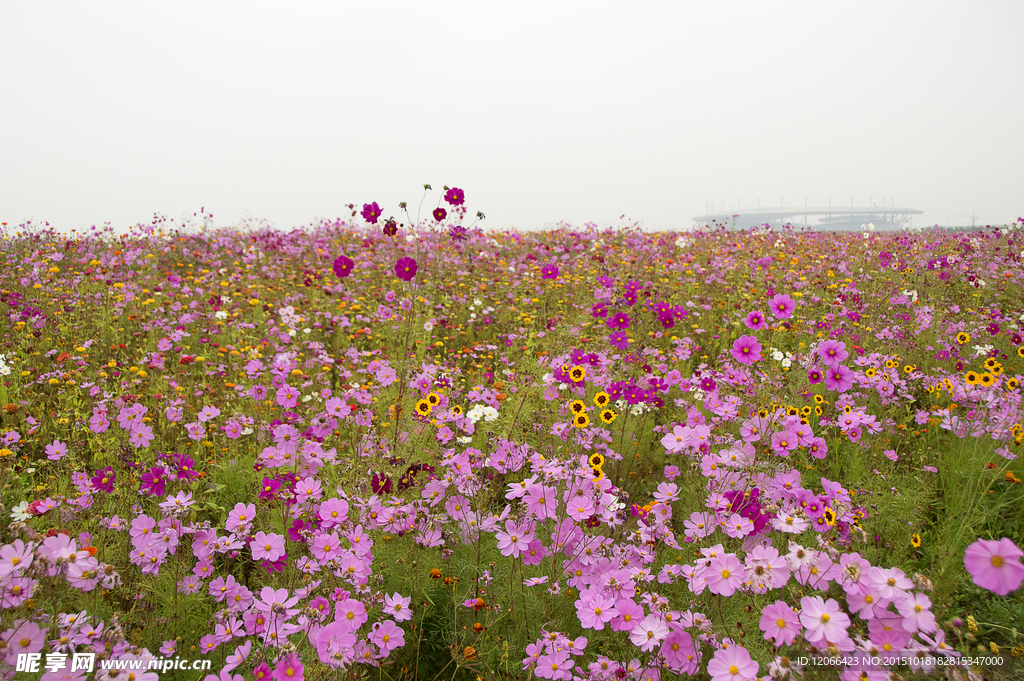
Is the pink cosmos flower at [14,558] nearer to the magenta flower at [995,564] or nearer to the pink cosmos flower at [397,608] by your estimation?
the pink cosmos flower at [397,608]

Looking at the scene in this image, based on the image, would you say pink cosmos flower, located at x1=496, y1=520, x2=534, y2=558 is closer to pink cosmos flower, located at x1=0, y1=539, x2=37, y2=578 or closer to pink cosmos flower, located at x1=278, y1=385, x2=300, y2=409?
pink cosmos flower, located at x1=0, y1=539, x2=37, y2=578

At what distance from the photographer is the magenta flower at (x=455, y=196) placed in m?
2.69

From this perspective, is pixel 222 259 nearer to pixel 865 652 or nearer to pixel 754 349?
pixel 754 349

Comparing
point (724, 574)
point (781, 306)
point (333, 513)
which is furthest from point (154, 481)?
point (781, 306)

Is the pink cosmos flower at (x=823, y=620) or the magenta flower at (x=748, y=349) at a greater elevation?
the magenta flower at (x=748, y=349)

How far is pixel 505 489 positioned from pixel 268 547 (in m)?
1.11

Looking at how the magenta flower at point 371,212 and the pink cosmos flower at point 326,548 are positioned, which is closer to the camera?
the pink cosmos flower at point 326,548

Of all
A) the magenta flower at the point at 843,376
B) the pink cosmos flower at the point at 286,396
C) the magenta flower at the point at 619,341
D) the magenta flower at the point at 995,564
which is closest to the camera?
the magenta flower at the point at 995,564

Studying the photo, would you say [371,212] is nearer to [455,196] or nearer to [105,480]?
[455,196]

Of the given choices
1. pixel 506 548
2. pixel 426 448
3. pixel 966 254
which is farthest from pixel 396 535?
pixel 966 254

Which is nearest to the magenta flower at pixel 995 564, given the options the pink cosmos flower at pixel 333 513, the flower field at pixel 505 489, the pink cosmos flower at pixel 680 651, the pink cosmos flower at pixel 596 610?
the flower field at pixel 505 489

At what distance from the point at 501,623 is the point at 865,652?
0.94 meters

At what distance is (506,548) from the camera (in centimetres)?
129

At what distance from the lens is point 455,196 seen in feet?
8.84
